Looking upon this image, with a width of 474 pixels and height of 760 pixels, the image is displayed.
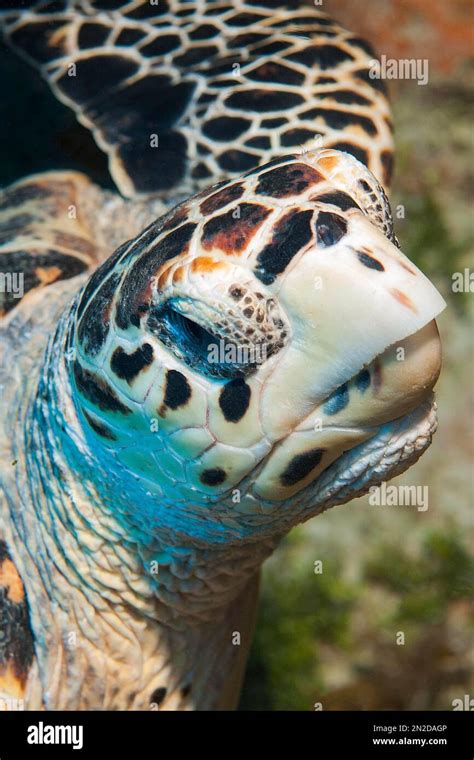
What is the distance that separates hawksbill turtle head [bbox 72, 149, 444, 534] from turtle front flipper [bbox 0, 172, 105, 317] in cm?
48

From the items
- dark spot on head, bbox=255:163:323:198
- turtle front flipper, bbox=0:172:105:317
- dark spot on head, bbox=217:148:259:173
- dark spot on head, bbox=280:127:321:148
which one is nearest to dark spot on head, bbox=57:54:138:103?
turtle front flipper, bbox=0:172:105:317

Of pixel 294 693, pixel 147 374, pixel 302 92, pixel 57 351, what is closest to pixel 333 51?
pixel 302 92

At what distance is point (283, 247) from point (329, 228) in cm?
6

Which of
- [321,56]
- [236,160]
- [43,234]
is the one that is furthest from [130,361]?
[321,56]

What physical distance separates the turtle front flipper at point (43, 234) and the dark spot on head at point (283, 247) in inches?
30.0

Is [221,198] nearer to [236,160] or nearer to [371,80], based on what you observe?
[236,160]

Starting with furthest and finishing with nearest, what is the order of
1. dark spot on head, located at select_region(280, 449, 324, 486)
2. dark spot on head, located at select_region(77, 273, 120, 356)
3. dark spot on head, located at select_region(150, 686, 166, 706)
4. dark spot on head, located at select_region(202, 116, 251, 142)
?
1. dark spot on head, located at select_region(202, 116, 251, 142)
2. dark spot on head, located at select_region(150, 686, 166, 706)
3. dark spot on head, located at select_region(77, 273, 120, 356)
4. dark spot on head, located at select_region(280, 449, 324, 486)

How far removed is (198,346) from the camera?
3.54 feet

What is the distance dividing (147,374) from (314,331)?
0.84 ft

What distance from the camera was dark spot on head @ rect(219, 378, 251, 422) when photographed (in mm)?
1072

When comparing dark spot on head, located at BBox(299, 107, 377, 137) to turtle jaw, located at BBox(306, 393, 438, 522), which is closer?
turtle jaw, located at BBox(306, 393, 438, 522)

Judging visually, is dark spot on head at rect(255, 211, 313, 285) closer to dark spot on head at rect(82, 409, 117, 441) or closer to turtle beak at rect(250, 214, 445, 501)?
turtle beak at rect(250, 214, 445, 501)

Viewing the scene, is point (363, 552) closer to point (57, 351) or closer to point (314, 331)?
point (57, 351)

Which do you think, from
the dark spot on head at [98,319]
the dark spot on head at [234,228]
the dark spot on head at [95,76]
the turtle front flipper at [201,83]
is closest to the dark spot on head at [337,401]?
the dark spot on head at [234,228]
